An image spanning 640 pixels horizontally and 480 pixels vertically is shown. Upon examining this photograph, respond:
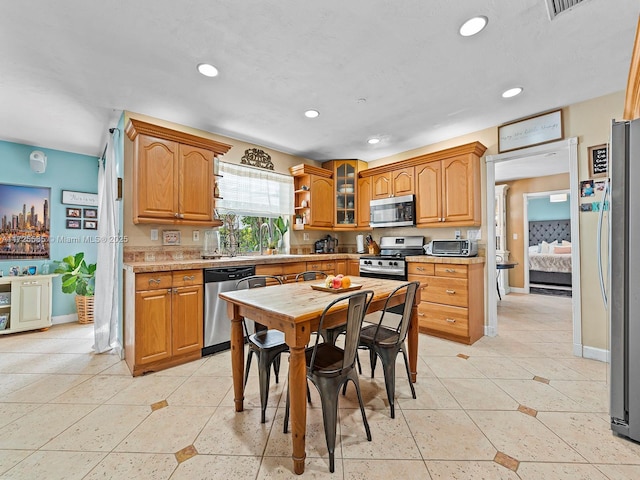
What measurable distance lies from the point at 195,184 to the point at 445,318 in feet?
A: 10.7

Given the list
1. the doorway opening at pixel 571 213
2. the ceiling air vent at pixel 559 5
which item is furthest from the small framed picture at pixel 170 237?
the doorway opening at pixel 571 213

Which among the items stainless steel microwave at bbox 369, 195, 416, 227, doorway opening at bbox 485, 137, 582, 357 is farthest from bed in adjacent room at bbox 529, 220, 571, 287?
stainless steel microwave at bbox 369, 195, 416, 227

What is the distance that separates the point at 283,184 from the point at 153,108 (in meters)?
1.94

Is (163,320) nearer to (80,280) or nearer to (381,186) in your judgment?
(80,280)

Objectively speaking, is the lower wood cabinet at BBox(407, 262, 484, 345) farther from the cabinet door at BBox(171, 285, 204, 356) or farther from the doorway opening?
the cabinet door at BBox(171, 285, 204, 356)

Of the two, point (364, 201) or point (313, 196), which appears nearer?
point (313, 196)

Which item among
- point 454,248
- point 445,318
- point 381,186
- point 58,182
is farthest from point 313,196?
point 58,182

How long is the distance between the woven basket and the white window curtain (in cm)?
247

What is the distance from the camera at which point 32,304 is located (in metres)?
3.73

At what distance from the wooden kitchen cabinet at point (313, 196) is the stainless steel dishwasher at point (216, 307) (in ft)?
5.54

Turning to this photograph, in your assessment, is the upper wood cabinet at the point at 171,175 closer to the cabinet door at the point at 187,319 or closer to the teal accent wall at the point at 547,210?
the cabinet door at the point at 187,319

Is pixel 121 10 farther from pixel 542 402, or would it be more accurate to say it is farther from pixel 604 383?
pixel 604 383

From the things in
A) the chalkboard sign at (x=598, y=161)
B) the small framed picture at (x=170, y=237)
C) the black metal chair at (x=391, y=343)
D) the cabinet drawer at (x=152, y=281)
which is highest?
the chalkboard sign at (x=598, y=161)

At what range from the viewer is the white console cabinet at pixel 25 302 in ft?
11.8
